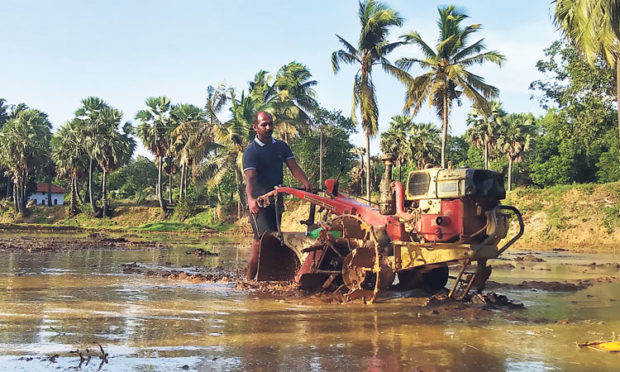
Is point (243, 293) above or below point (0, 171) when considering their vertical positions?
below

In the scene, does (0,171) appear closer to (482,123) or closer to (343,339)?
(482,123)

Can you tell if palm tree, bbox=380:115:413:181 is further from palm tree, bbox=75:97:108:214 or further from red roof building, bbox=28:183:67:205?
red roof building, bbox=28:183:67:205

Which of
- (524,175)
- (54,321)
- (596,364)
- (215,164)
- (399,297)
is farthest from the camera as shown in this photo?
(524,175)

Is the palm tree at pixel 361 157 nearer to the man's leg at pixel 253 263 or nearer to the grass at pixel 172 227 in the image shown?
the grass at pixel 172 227

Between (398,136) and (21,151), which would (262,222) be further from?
(21,151)

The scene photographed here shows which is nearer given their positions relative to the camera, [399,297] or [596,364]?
[596,364]

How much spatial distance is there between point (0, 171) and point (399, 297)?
68.8m

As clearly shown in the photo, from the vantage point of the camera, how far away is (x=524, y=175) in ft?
194

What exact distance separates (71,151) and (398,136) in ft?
98.6

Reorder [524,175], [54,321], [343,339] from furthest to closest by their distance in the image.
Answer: [524,175], [54,321], [343,339]

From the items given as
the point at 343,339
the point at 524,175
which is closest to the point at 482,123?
the point at 524,175

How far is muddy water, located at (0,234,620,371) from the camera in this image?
4.80 m

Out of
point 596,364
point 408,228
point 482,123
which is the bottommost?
point 596,364

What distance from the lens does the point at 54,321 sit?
21.0ft
